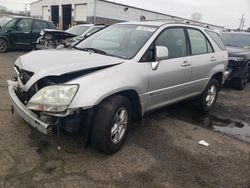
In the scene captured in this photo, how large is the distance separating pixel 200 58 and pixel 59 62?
284 cm

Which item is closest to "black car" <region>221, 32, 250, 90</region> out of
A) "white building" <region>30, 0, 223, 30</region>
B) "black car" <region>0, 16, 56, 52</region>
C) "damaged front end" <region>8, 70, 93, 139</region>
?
"damaged front end" <region>8, 70, 93, 139</region>

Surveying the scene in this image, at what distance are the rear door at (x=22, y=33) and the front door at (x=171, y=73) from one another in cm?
926

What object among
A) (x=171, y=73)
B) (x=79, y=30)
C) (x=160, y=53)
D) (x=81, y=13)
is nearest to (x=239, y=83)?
(x=171, y=73)

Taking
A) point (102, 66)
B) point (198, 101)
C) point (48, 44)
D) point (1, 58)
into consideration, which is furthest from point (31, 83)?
point (1, 58)

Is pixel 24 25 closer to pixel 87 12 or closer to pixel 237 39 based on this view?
pixel 237 39

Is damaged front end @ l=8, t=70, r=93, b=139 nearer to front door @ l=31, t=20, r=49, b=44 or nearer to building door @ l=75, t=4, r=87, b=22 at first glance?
front door @ l=31, t=20, r=49, b=44

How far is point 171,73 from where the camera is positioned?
4.46 m

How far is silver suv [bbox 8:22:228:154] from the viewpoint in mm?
3186

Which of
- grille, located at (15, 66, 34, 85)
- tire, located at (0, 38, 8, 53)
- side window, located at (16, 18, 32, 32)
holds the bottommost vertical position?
tire, located at (0, 38, 8, 53)

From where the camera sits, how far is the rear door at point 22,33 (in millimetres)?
12161

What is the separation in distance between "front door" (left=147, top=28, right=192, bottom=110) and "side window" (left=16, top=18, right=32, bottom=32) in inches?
370

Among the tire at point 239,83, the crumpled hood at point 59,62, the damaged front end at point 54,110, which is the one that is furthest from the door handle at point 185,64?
the tire at point 239,83

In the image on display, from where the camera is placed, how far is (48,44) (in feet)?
34.2

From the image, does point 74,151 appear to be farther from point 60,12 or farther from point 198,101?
point 60,12
